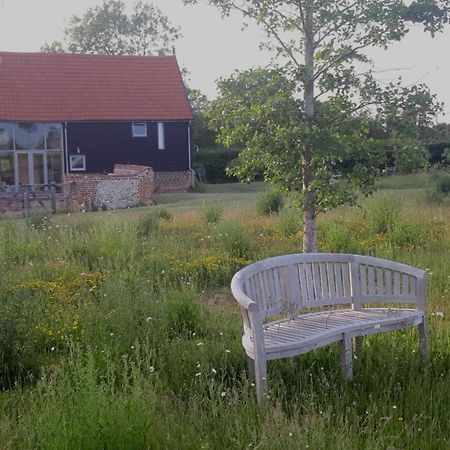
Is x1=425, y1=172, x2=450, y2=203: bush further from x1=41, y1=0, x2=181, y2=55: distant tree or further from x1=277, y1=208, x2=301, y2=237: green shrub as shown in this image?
x1=41, y1=0, x2=181, y2=55: distant tree

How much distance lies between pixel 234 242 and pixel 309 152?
99.4 inches

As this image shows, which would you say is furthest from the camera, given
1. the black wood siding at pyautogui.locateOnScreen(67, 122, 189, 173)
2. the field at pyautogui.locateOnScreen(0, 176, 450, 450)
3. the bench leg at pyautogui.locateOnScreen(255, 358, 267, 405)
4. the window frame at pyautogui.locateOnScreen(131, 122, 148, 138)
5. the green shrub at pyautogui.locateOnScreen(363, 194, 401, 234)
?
the window frame at pyautogui.locateOnScreen(131, 122, 148, 138)

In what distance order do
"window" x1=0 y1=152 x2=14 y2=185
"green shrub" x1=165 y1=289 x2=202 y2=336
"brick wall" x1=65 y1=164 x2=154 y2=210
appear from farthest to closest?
"window" x1=0 y1=152 x2=14 y2=185
"brick wall" x1=65 y1=164 x2=154 y2=210
"green shrub" x1=165 y1=289 x2=202 y2=336

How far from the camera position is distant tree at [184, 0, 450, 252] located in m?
8.65

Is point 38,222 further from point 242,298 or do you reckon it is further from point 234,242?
point 242,298

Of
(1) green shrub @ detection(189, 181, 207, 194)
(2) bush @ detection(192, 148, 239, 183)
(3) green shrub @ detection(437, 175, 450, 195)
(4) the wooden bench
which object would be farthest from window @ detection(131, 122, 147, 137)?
(4) the wooden bench

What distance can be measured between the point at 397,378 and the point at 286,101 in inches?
177

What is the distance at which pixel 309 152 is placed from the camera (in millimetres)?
9109

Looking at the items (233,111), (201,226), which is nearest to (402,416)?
(233,111)

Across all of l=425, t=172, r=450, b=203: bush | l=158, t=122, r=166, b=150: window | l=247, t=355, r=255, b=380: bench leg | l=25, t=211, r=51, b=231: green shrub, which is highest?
l=158, t=122, r=166, b=150: window

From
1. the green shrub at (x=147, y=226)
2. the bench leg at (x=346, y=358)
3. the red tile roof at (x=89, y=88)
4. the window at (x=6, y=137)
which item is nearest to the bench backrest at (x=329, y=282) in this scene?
the bench leg at (x=346, y=358)

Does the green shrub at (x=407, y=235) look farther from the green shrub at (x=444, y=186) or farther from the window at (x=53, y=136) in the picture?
the window at (x=53, y=136)

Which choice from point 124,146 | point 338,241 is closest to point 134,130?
point 124,146

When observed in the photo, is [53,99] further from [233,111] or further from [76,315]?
[76,315]
